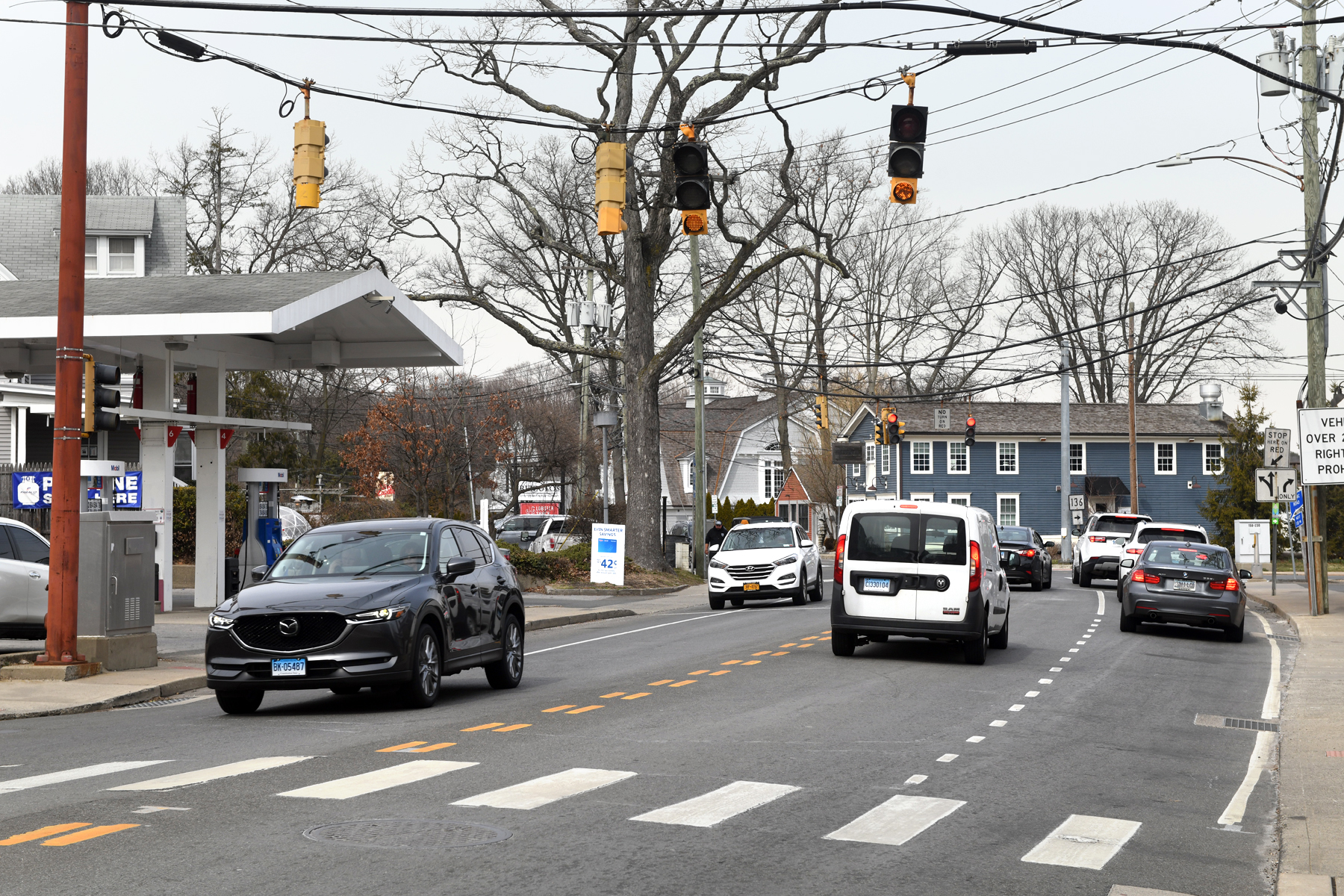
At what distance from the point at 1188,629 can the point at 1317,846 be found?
728 inches

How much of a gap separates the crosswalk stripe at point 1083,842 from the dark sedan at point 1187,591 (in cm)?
1508

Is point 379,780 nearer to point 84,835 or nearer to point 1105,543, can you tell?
point 84,835

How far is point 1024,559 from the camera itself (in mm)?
35188

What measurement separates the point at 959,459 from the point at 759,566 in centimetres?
4428

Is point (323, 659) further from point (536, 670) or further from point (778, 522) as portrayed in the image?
point (778, 522)

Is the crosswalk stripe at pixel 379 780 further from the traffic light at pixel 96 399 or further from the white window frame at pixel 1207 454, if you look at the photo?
the white window frame at pixel 1207 454

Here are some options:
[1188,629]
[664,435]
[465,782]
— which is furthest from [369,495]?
[664,435]

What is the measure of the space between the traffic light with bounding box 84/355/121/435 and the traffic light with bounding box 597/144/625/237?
214 inches

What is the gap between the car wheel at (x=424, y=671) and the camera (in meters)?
12.4

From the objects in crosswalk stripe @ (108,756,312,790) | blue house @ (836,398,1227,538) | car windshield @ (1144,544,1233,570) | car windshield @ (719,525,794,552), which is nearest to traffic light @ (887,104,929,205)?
crosswalk stripe @ (108,756,312,790)

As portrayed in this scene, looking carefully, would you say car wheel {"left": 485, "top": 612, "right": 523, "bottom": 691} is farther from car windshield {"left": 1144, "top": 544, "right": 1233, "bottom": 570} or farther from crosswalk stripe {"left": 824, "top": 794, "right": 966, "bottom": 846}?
car windshield {"left": 1144, "top": 544, "right": 1233, "bottom": 570}

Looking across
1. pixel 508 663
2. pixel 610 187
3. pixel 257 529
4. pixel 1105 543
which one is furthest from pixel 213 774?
pixel 1105 543

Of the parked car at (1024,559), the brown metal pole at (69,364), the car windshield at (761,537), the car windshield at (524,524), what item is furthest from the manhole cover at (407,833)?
the car windshield at (524,524)

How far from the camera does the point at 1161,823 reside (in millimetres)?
8234
